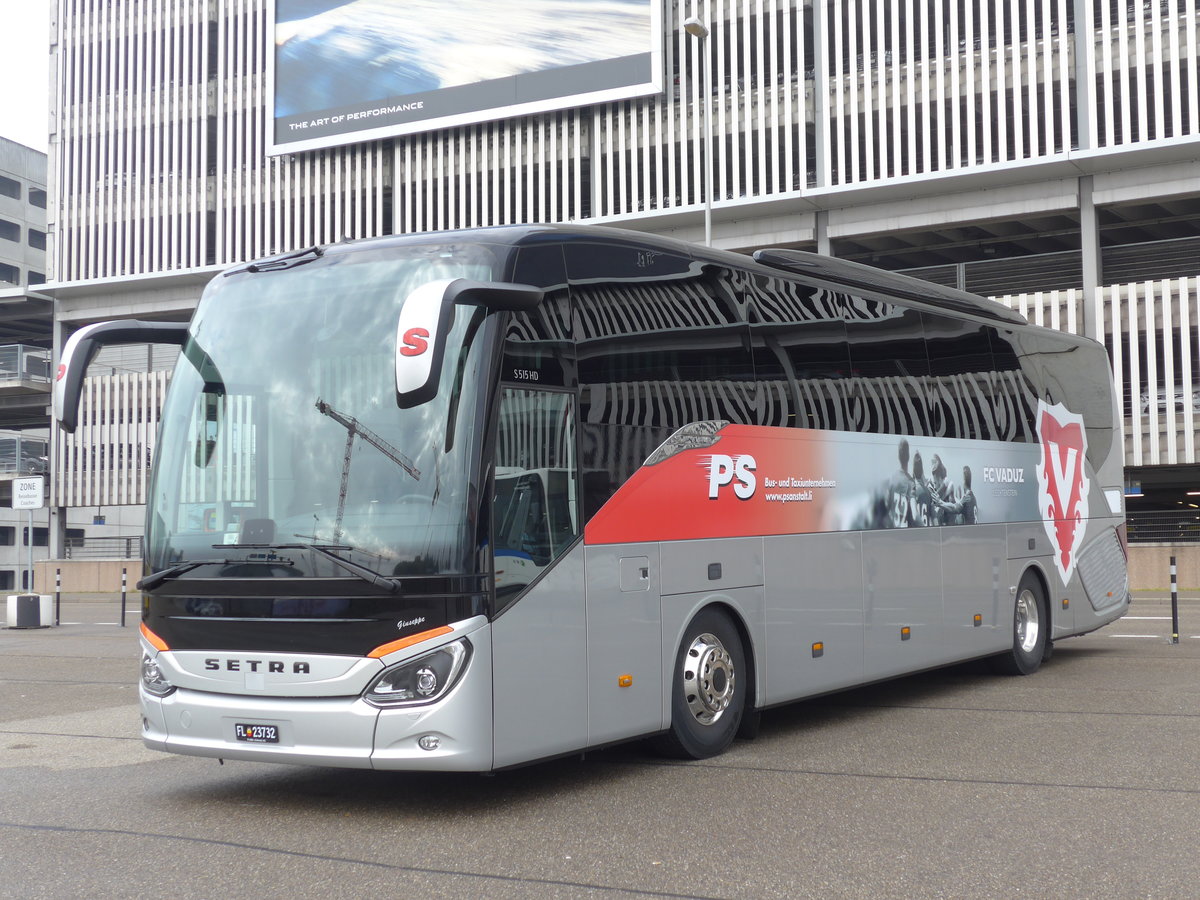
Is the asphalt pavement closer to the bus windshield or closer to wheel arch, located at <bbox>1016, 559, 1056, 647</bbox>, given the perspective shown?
the bus windshield

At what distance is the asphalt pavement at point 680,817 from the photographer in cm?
583

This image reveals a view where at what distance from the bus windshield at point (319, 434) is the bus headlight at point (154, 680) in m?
0.61

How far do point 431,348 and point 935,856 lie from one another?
3.26m

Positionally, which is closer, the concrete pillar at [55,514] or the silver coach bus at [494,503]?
the silver coach bus at [494,503]

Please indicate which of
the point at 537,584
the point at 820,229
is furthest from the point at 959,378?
the point at 820,229

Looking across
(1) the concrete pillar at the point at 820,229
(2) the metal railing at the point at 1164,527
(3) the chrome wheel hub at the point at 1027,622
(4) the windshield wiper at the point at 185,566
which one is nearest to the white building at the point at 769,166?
(1) the concrete pillar at the point at 820,229

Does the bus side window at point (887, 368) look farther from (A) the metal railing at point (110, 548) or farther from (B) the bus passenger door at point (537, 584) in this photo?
(A) the metal railing at point (110, 548)

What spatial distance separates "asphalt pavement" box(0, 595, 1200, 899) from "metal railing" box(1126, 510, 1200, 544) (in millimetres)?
24801

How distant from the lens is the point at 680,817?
7098mm

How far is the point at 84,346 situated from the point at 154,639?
1770mm

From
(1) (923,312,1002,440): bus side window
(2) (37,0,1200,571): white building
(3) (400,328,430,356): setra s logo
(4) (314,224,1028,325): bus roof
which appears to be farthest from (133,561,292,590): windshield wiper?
(2) (37,0,1200,571): white building

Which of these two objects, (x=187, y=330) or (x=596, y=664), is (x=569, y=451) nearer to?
(x=596, y=664)

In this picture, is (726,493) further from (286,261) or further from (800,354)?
(286,261)

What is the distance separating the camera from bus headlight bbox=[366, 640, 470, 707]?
6996 mm
